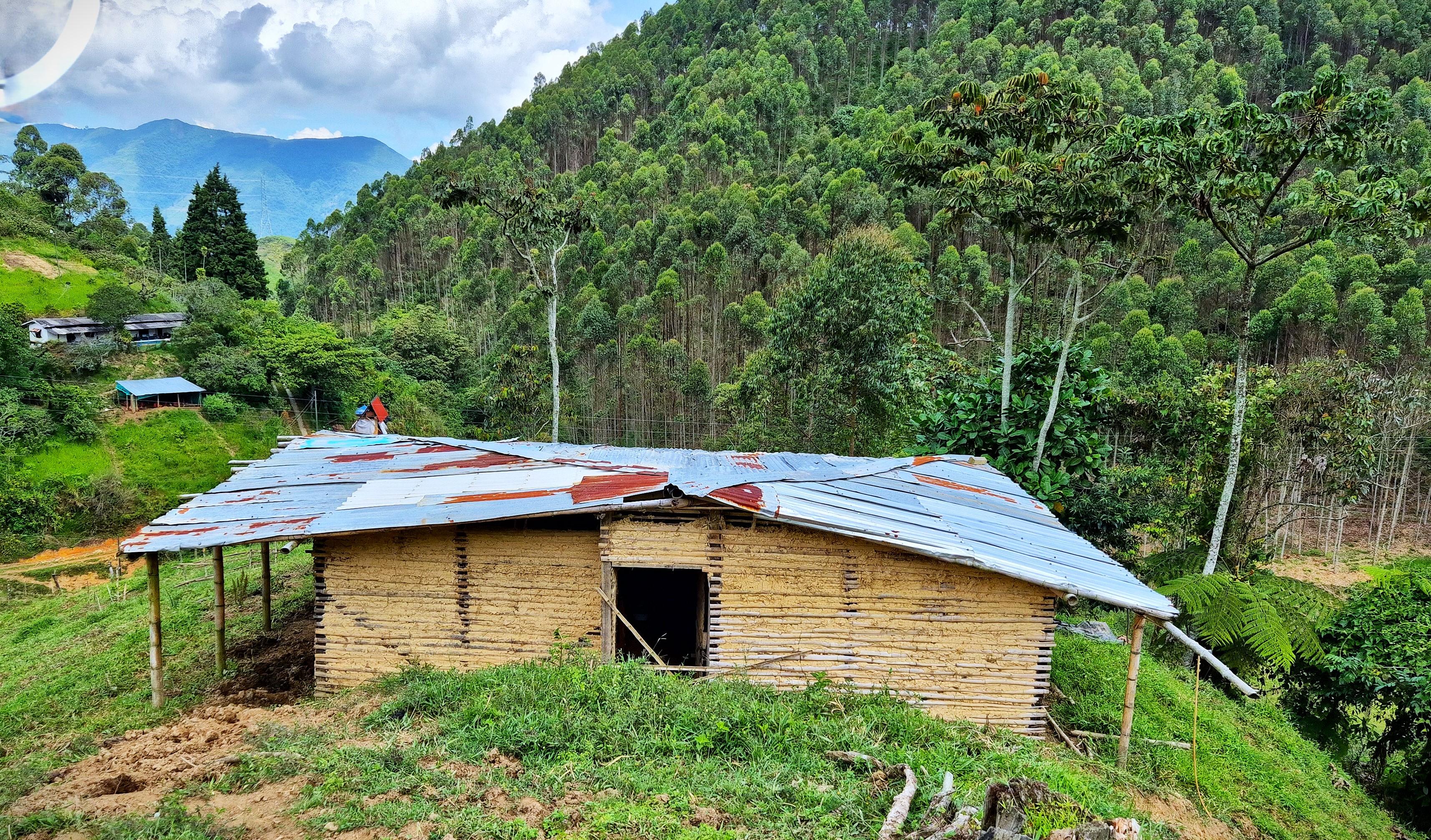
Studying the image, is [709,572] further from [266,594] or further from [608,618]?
[266,594]

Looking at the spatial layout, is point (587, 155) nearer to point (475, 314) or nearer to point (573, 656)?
point (475, 314)

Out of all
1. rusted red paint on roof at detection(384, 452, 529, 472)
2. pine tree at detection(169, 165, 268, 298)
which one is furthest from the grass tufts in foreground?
pine tree at detection(169, 165, 268, 298)

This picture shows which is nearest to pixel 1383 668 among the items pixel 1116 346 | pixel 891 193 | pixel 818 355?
pixel 818 355

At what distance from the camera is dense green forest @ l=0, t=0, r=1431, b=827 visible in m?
10.6

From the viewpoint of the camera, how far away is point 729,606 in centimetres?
764

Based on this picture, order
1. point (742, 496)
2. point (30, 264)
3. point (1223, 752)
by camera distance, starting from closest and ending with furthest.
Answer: point (742, 496) → point (1223, 752) → point (30, 264)

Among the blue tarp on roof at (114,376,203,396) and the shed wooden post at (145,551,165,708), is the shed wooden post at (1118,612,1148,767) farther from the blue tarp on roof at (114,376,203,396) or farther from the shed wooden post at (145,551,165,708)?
the blue tarp on roof at (114,376,203,396)

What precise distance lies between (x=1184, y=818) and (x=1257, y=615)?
16.4ft

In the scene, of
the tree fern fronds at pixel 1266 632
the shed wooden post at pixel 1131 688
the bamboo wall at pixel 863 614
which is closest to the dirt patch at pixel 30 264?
the bamboo wall at pixel 863 614

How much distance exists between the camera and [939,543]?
23.0 ft

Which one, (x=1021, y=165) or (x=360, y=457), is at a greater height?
(x=1021, y=165)

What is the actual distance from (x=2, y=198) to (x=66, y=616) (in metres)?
51.2

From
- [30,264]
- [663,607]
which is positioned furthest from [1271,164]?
[30,264]

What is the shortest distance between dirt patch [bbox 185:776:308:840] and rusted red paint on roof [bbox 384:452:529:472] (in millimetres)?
4678
